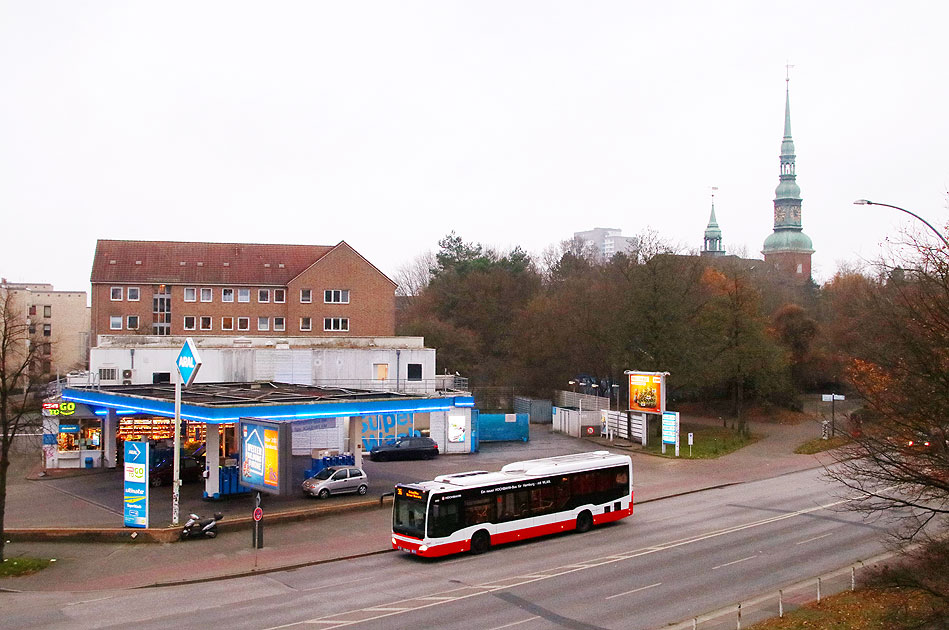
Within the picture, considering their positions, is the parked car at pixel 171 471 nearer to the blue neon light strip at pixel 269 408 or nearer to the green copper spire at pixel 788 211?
the blue neon light strip at pixel 269 408

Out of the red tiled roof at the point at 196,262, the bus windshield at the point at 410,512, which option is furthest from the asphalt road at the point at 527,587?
the red tiled roof at the point at 196,262

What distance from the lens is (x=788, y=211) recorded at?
150500 mm

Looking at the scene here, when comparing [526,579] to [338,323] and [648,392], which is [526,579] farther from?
[338,323]

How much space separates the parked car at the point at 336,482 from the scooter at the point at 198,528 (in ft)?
19.4

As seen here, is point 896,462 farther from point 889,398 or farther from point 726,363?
point 726,363

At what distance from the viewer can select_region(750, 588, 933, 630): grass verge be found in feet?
49.6

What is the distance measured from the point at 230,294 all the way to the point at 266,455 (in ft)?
121

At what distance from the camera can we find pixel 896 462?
50.1ft

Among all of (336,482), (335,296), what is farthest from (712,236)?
(336,482)

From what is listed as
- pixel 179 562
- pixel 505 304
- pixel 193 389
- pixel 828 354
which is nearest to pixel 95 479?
pixel 193 389

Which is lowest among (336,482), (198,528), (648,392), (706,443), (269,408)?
(706,443)

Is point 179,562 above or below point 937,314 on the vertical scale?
below

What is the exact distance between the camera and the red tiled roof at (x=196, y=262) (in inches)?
2440

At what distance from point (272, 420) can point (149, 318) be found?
35.9m
